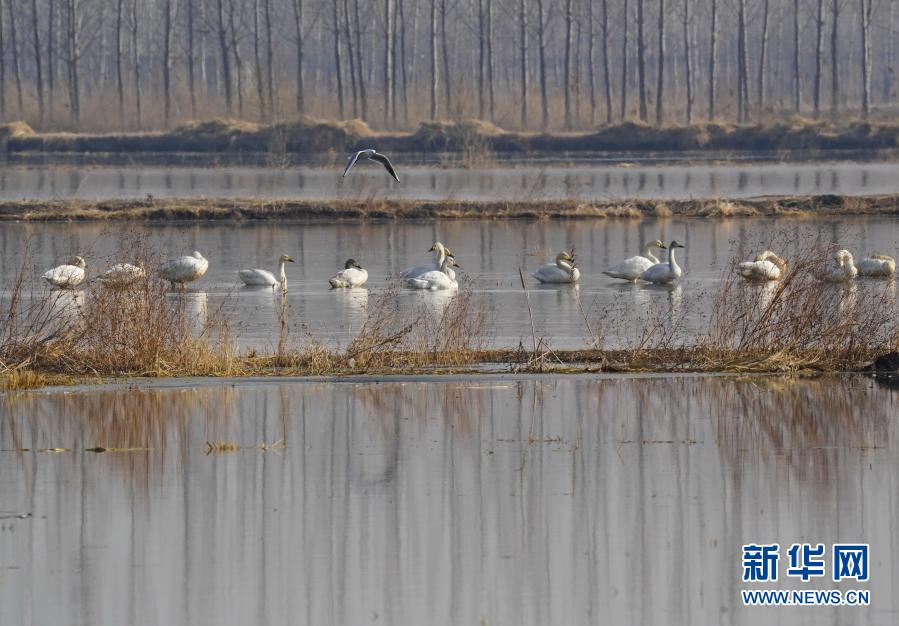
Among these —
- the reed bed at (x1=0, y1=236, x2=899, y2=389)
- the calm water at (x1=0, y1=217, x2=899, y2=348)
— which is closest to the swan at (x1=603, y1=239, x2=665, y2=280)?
the calm water at (x1=0, y1=217, x2=899, y2=348)

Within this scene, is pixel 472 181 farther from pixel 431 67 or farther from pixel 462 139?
pixel 431 67

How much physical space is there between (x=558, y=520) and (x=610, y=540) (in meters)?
0.51

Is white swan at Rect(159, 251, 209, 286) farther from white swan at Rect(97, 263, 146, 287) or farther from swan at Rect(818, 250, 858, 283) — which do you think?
swan at Rect(818, 250, 858, 283)

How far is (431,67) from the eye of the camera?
7575 centimetres

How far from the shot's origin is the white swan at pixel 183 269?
2353 centimetres

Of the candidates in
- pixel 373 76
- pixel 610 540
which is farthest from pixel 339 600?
pixel 373 76

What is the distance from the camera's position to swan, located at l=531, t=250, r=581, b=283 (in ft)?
79.0

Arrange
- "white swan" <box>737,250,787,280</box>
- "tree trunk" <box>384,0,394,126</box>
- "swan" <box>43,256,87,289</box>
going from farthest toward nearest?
"tree trunk" <box>384,0,394,126</box>
"white swan" <box>737,250,787,280</box>
"swan" <box>43,256,87,289</box>

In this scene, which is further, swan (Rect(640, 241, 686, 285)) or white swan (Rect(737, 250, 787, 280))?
swan (Rect(640, 241, 686, 285))

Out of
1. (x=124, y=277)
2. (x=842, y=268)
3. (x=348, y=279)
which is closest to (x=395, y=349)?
(x=124, y=277)

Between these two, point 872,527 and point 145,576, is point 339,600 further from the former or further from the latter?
point 872,527

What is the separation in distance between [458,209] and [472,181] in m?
11.4

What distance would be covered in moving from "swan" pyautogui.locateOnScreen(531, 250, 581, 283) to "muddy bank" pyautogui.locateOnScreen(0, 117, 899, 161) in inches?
1454

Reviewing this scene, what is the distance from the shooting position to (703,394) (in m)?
13.8
